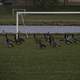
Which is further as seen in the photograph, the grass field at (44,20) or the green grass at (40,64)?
the grass field at (44,20)

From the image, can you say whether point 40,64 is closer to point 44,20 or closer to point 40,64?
point 40,64

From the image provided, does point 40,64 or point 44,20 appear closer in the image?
point 40,64

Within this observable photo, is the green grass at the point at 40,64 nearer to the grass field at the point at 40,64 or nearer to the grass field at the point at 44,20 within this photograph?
the grass field at the point at 40,64

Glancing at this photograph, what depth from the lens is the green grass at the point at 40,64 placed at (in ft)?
15.9

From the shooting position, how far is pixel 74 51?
6.84 meters

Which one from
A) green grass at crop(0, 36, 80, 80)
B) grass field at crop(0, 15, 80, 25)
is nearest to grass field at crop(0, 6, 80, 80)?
green grass at crop(0, 36, 80, 80)

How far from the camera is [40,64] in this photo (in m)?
5.57

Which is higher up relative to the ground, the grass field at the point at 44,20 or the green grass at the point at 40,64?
the grass field at the point at 44,20

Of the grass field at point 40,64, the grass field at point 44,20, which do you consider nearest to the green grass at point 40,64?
the grass field at point 40,64

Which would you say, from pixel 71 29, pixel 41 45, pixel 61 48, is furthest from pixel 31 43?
pixel 71 29

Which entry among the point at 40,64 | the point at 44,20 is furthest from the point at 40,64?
the point at 44,20

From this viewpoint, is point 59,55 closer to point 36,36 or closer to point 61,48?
point 61,48

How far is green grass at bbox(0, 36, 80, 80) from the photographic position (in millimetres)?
4836

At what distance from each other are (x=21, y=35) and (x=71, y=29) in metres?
2.00
